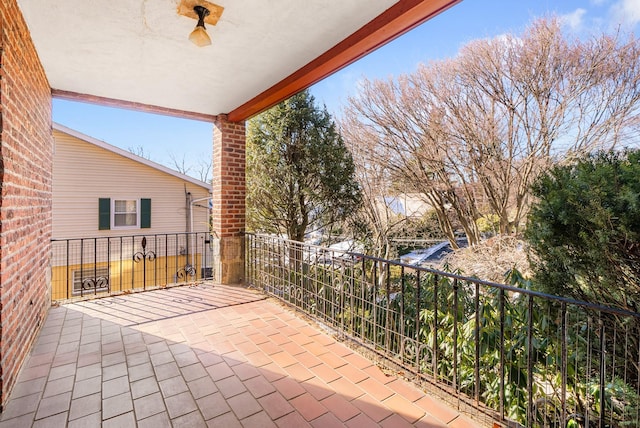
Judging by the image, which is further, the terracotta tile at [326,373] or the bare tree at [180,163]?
the bare tree at [180,163]

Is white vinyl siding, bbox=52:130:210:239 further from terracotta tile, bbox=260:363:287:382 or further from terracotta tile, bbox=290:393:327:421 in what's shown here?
terracotta tile, bbox=290:393:327:421

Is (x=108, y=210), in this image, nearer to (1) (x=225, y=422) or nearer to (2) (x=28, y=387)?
(2) (x=28, y=387)

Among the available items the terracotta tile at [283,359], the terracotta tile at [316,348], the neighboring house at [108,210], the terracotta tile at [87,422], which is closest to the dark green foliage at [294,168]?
the neighboring house at [108,210]

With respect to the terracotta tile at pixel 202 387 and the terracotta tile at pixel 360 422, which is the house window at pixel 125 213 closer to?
the terracotta tile at pixel 202 387

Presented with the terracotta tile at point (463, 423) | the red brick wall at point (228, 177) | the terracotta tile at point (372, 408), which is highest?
the red brick wall at point (228, 177)

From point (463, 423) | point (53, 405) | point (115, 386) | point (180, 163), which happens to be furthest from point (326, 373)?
point (180, 163)

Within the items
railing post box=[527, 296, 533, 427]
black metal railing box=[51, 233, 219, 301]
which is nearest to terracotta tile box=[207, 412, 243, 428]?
railing post box=[527, 296, 533, 427]

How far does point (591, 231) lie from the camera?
159cm

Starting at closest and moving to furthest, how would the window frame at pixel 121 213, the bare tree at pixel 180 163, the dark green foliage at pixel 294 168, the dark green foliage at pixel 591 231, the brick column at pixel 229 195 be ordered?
1. the dark green foliage at pixel 591 231
2. the brick column at pixel 229 195
3. the dark green foliage at pixel 294 168
4. the window frame at pixel 121 213
5. the bare tree at pixel 180 163

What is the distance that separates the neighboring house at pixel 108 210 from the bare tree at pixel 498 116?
215 inches

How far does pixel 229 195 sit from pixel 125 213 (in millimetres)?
6134

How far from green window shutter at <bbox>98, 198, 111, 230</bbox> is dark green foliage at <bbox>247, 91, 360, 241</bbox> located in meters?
4.80

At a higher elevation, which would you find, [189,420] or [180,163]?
[180,163]

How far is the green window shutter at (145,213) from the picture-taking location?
9.03 meters
